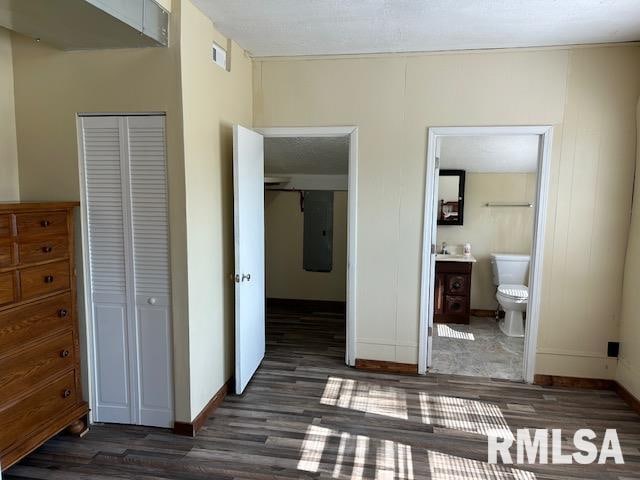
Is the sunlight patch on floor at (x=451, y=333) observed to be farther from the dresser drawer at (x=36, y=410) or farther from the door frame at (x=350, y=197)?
the dresser drawer at (x=36, y=410)

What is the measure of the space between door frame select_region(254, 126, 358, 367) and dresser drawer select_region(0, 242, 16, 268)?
1.86 metres

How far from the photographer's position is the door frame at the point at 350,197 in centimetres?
318

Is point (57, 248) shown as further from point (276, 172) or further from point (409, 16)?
point (276, 172)

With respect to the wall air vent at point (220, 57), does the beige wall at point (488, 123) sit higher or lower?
lower

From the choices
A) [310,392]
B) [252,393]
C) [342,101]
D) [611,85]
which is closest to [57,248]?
[252,393]

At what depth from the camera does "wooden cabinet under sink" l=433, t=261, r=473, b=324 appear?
4359mm

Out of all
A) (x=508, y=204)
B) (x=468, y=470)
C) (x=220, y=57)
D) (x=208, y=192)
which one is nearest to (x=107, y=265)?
(x=208, y=192)

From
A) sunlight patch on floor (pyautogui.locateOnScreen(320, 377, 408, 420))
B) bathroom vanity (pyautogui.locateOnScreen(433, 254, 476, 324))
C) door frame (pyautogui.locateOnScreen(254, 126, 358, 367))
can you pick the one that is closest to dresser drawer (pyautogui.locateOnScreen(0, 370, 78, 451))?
sunlight patch on floor (pyautogui.locateOnScreen(320, 377, 408, 420))

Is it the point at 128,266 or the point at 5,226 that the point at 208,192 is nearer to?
the point at 128,266

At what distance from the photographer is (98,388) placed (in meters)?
2.53

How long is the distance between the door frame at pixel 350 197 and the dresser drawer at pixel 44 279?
171 centimetres

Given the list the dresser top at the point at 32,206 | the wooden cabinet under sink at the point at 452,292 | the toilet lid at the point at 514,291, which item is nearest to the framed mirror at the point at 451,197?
the wooden cabinet under sink at the point at 452,292

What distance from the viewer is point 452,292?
4.45m

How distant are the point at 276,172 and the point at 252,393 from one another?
2.66 meters
